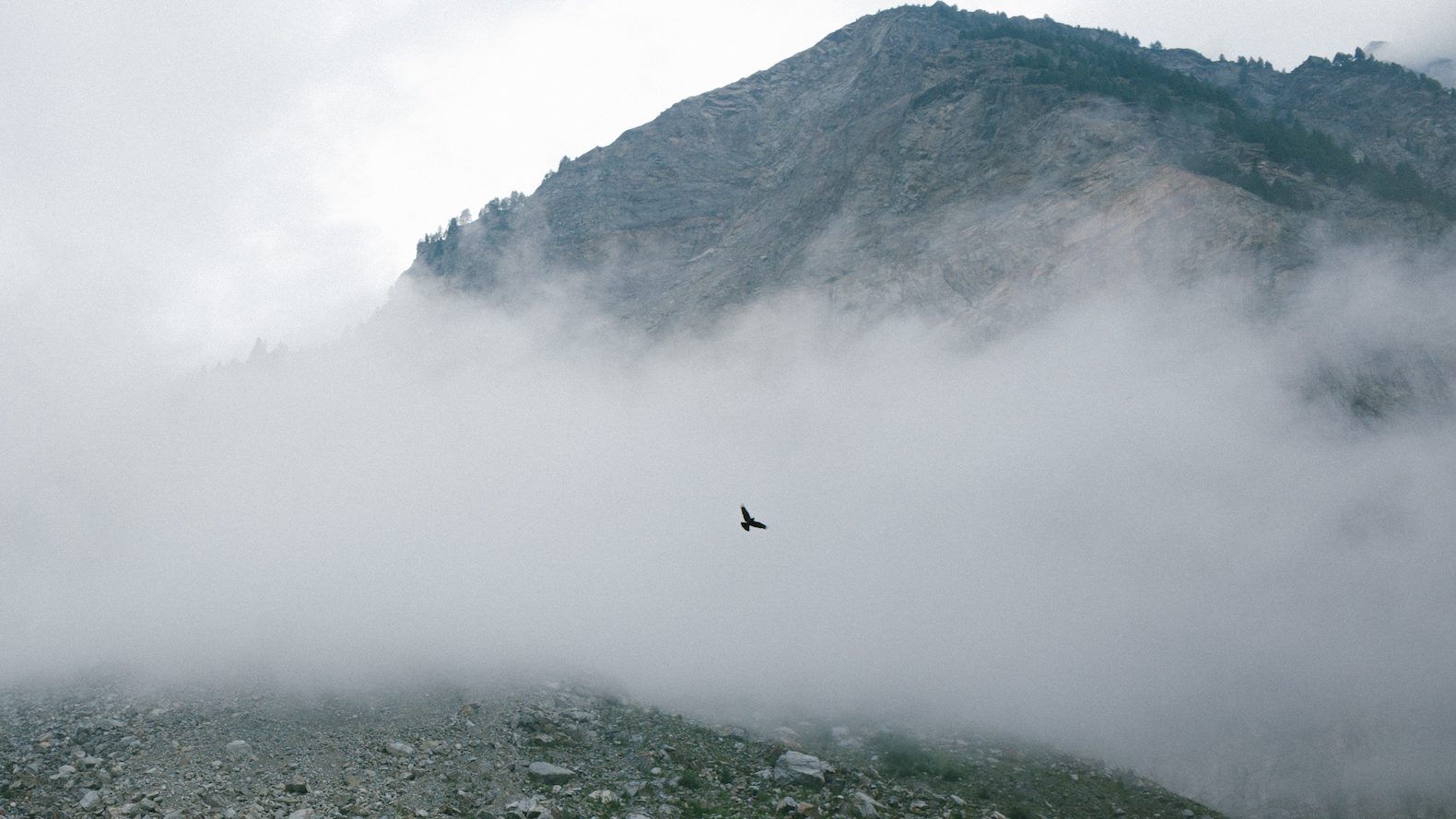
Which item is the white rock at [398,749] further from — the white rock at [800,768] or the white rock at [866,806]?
the white rock at [866,806]

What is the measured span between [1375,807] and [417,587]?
37.3m

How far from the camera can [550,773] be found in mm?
16938

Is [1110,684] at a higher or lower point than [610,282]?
lower

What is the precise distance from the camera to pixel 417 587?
33.7 m

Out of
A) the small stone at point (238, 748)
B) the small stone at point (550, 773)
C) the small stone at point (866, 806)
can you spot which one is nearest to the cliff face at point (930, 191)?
the small stone at point (866, 806)

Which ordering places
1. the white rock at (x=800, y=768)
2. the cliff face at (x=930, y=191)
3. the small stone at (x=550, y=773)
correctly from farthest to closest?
the cliff face at (x=930, y=191) → the white rock at (x=800, y=768) → the small stone at (x=550, y=773)

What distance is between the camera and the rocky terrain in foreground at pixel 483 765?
14953mm

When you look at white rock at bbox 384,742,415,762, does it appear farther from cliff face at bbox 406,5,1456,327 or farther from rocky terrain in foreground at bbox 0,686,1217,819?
cliff face at bbox 406,5,1456,327

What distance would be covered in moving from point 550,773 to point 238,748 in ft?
25.1

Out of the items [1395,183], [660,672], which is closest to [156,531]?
[660,672]

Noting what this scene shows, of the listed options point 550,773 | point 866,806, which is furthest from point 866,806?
point 550,773

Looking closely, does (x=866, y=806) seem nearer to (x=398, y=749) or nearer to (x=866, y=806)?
(x=866, y=806)

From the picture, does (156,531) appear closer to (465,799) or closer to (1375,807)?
(465,799)

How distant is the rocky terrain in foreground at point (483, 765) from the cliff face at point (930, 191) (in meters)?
30.7
